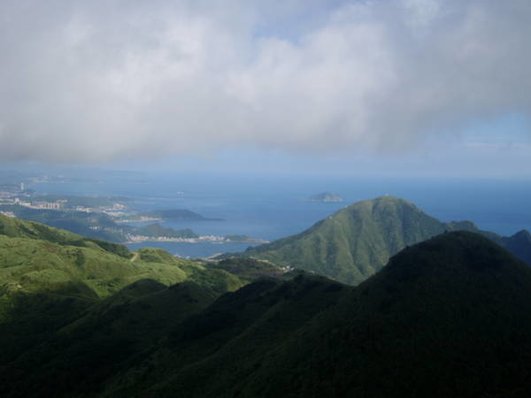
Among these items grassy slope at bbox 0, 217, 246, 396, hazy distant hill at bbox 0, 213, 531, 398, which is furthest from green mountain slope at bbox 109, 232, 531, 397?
grassy slope at bbox 0, 217, 246, 396

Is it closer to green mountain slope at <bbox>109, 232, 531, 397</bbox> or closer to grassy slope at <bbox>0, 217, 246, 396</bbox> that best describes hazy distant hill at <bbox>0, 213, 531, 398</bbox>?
green mountain slope at <bbox>109, 232, 531, 397</bbox>

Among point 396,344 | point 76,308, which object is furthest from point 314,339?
point 76,308

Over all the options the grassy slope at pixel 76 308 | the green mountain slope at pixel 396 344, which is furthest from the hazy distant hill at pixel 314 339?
the grassy slope at pixel 76 308

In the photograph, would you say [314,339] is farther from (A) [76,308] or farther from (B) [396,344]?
(A) [76,308]

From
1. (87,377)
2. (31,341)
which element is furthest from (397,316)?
(31,341)

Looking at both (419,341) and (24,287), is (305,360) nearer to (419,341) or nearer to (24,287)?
(419,341)

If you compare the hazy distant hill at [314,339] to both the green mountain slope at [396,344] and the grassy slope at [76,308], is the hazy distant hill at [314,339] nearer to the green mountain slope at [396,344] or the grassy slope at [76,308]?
the green mountain slope at [396,344]

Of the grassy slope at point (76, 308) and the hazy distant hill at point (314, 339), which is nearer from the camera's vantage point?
the hazy distant hill at point (314, 339)

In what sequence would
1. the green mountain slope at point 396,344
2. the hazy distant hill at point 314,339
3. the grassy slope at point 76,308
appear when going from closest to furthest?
1. the green mountain slope at point 396,344
2. the hazy distant hill at point 314,339
3. the grassy slope at point 76,308
